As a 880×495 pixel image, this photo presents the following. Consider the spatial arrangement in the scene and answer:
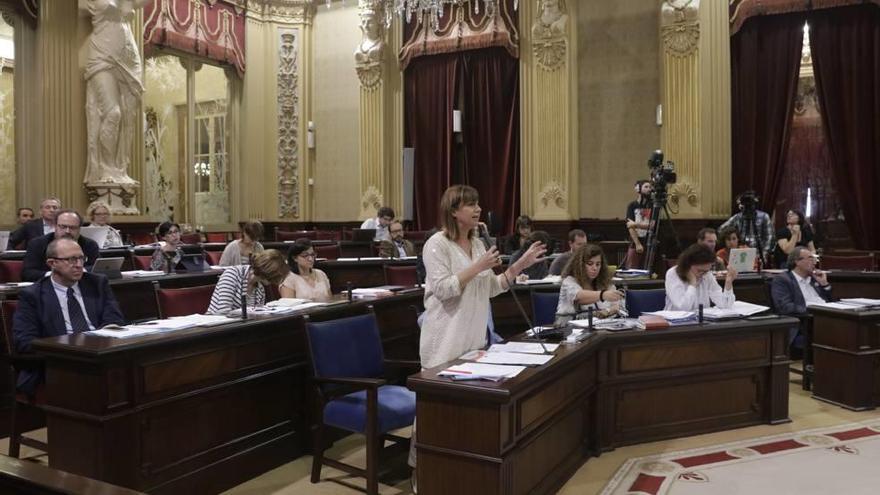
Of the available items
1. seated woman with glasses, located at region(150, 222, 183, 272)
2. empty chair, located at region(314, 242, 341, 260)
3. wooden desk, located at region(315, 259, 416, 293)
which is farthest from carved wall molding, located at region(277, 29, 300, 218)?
seated woman with glasses, located at region(150, 222, 183, 272)

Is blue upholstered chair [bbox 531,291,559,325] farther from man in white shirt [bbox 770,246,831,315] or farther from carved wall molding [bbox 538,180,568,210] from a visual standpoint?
carved wall molding [bbox 538,180,568,210]

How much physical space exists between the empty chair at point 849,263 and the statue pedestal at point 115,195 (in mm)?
8061

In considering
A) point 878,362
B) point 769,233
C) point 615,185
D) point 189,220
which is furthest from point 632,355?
point 189,220

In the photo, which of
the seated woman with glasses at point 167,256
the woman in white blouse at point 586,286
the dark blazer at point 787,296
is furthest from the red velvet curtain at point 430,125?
the woman in white blouse at point 586,286

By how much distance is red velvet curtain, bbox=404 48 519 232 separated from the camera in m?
10.6

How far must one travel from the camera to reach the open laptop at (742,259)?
6.06 meters

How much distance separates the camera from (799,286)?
553 centimetres

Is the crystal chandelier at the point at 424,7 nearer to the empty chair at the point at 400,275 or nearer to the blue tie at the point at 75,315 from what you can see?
the empty chair at the point at 400,275

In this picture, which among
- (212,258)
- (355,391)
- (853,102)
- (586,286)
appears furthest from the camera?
(853,102)

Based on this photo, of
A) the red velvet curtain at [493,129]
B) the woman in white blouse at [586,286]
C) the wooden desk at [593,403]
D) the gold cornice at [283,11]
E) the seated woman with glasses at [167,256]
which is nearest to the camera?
the wooden desk at [593,403]

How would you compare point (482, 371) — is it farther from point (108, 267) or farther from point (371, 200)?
point (371, 200)

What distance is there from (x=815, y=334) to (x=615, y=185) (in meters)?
4.91

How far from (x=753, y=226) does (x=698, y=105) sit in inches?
81.3

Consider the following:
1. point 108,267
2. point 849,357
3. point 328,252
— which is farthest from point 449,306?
point 328,252
